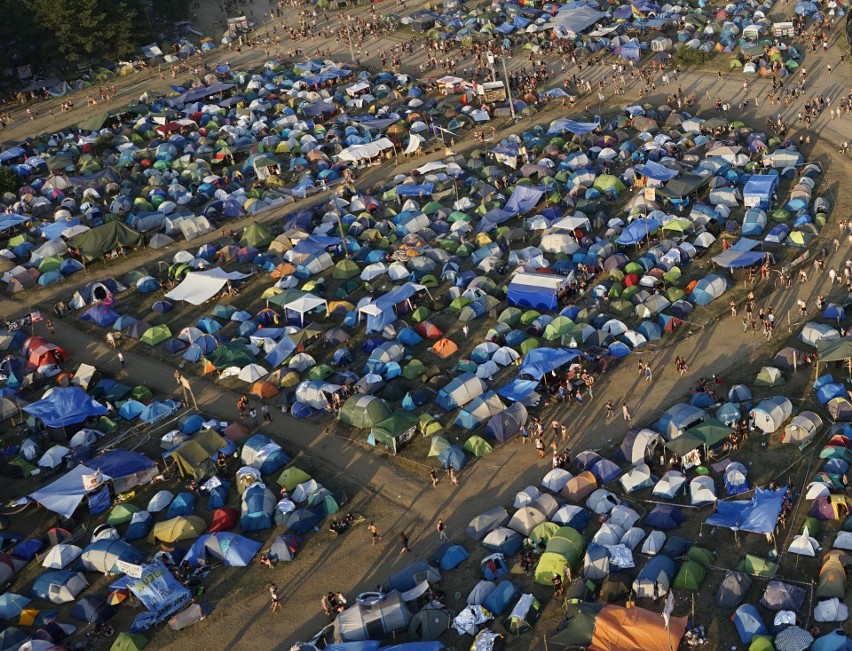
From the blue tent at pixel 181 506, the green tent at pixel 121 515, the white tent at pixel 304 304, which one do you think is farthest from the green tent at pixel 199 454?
the white tent at pixel 304 304

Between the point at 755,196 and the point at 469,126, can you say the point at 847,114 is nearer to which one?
the point at 755,196

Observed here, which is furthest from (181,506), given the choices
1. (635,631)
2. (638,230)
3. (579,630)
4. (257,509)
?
(638,230)

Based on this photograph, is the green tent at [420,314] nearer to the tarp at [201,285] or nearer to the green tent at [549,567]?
the tarp at [201,285]

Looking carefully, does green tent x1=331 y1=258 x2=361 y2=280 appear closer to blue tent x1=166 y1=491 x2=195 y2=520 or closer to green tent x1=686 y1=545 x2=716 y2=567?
blue tent x1=166 y1=491 x2=195 y2=520

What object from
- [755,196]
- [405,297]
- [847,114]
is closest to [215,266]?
[405,297]

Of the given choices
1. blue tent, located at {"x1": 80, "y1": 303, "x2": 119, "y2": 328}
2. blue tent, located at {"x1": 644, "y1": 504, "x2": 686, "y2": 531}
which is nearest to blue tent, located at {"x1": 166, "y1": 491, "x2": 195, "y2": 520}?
blue tent, located at {"x1": 644, "y1": 504, "x2": 686, "y2": 531}

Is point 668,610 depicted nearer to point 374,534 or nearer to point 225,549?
point 374,534

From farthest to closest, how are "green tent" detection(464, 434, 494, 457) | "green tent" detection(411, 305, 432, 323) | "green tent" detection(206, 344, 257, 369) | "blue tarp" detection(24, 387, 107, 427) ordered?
1. "green tent" detection(411, 305, 432, 323)
2. "green tent" detection(206, 344, 257, 369)
3. "blue tarp" detection(24, 387, 107, 427)
4. "green tent" detection(464, 434, 494, 457)

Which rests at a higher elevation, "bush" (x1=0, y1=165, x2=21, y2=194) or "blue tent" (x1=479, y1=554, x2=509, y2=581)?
"bush" (x1=0, y1=165, x2=21, y2=194)
